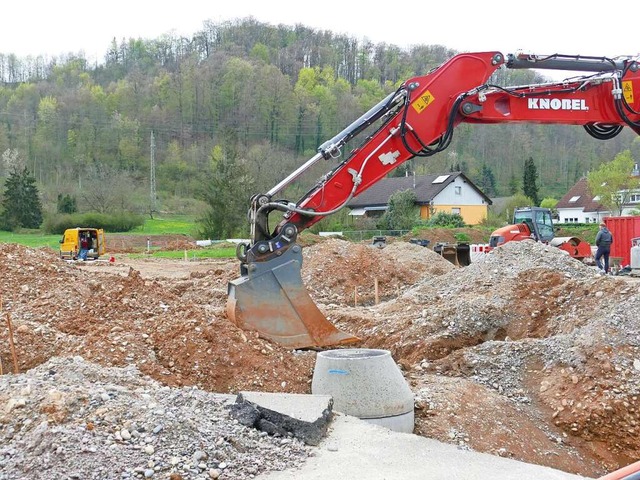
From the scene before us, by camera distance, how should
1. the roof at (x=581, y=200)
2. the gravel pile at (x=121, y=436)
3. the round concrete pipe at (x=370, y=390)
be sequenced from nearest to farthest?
the gravel pile at (x=121, y=436)
the round concrete pipe at (x=370, y=390)
the roof at (x=581, y=200)

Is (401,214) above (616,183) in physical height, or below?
below

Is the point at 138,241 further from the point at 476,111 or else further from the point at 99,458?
the point at 99,458

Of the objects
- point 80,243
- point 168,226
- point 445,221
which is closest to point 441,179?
point 445,221

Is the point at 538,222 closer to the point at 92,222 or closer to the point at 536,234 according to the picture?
the point at 536,234

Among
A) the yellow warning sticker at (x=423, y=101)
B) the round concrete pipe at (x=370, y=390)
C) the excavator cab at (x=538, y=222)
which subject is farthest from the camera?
the excavator cab at (x=538, y=222)

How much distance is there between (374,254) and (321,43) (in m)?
90.5

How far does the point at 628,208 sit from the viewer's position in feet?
195

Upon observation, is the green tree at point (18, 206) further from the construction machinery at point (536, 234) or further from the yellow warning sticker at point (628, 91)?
the yellow warning sticker at point (628, 91)

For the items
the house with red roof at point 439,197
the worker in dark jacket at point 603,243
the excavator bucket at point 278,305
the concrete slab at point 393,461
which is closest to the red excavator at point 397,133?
the excavator bucket at point 278,305

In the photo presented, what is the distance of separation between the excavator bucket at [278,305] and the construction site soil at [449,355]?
8.7 inches

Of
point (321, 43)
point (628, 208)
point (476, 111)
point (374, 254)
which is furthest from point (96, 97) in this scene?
point (476, 111)

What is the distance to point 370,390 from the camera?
21.7ft

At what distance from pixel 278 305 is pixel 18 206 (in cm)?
4911

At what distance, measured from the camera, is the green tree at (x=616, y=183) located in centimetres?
5438
